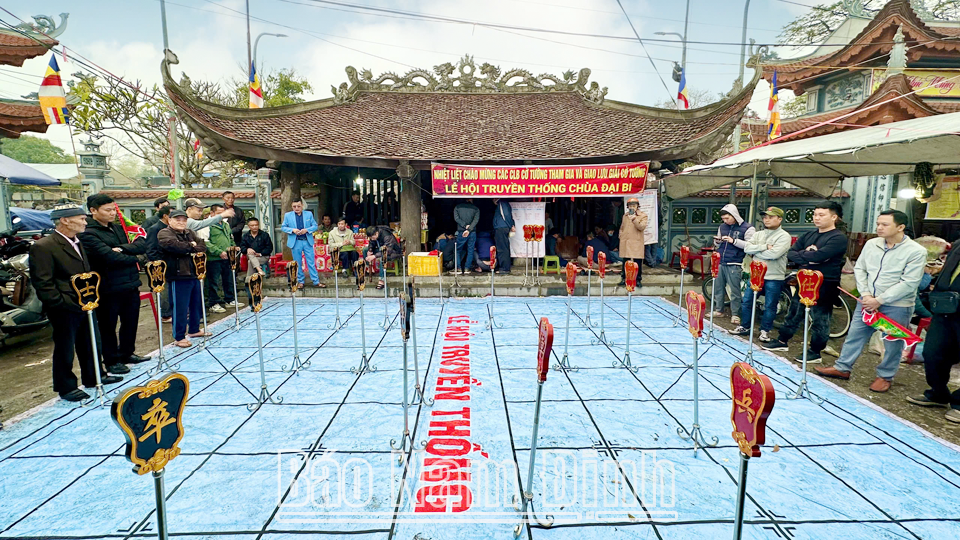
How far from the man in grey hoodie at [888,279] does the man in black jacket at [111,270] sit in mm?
7982

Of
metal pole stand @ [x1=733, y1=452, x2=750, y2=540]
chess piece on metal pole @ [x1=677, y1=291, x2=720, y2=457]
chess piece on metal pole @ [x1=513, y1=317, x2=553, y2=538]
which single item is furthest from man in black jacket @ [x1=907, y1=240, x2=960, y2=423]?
chess piece on metal pole @ [x1=513, y1=317, x2=553, y2=538]

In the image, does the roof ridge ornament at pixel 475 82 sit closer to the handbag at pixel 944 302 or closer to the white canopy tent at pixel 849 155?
the white canopy tent at pixel 849 155

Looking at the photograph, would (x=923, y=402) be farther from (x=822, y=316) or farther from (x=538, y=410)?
(x=538, y=410)

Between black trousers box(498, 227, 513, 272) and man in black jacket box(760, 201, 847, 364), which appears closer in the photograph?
man in black jacket box(760, 201, 847, 364)

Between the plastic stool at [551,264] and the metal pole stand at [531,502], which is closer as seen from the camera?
the metal pole stand at [531,502]

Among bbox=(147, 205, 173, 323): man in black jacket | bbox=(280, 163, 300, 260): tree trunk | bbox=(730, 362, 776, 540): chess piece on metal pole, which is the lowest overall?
bbox=(730, 362, 776, 540): chess piece on metal pole

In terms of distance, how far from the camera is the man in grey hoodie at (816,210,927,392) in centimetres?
410

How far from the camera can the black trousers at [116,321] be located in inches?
184

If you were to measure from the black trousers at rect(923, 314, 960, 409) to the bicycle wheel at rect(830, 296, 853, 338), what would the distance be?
172 centimetres

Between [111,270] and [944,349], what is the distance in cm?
870

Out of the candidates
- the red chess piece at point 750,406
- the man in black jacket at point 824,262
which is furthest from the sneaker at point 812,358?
the red chess piece at point 750,406

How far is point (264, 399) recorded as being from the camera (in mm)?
4246

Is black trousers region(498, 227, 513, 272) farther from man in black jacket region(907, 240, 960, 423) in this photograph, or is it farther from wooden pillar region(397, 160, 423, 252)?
man in black jacket region(907, 240, 960, 423)

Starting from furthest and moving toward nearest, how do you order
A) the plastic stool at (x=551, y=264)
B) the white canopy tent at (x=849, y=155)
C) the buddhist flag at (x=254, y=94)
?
the buddhist flag at (x=254, y=94) < the plastic stool at (x=551, y=264) < the white canopy tent at (x=849, y=155)
